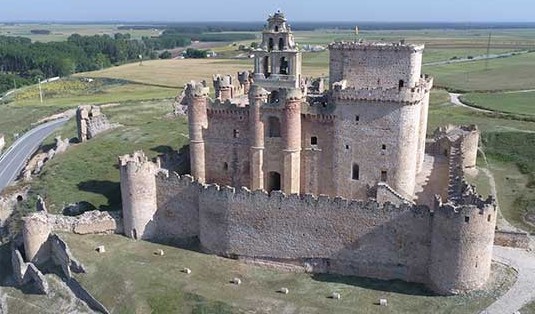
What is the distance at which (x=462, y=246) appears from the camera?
114 feet

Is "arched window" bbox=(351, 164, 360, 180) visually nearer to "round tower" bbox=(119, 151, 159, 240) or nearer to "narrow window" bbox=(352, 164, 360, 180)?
"narrow window" bbox=(352, 164, 360, 180)

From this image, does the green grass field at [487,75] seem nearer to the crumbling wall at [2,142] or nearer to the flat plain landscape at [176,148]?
the flat plain landscape at [176,148]

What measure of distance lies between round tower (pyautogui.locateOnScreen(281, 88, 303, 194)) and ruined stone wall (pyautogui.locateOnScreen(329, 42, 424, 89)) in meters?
4.21

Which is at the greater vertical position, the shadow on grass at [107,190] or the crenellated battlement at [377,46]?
the crenellated battlement at [377,46]

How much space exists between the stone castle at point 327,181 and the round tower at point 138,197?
0.08 meters

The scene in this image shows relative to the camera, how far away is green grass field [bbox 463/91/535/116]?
95875 millimetres

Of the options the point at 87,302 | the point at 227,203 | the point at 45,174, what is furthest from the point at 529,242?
the point at 45,174

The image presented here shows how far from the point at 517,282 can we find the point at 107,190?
118 ft

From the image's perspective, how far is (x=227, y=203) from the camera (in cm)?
4059

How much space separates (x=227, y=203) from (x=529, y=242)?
70.4 feet

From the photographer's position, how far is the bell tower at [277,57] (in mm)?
47219

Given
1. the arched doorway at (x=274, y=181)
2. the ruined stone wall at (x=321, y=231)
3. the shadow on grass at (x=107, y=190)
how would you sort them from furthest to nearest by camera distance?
the shadow on grass at (x=107, y=190), the arched doorway at (x=274, y=181), the ruined stone wall at (x=321, y=231)

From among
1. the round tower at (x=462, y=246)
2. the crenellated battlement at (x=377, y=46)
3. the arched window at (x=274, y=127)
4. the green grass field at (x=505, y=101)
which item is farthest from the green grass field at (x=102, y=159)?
the green grass field at (x=505, y=101)

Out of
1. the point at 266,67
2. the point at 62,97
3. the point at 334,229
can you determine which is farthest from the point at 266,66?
the point at 62,97
